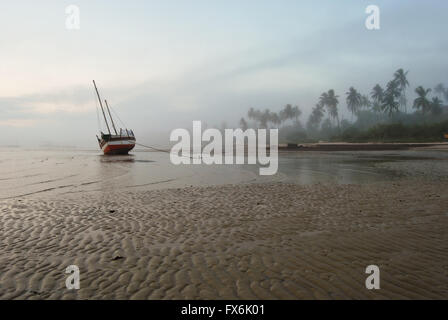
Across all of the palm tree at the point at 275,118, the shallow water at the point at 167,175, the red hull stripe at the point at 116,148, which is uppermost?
the palm tree at the point at 275,118

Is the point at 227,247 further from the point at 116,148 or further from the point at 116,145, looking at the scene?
the point at 116,148

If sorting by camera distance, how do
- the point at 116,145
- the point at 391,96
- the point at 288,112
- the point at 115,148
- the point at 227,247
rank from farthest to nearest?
the point at 288,112 → the point at 391,96 → the point at 115,148 → the point at 116,145 → the point at 227,247

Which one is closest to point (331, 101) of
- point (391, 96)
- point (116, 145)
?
point (391, 96)

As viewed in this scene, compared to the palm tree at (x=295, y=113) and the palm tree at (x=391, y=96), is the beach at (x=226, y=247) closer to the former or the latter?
the palm tree at (x=391, y=96)

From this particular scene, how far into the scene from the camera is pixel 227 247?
5.71m

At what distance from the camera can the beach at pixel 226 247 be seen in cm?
400

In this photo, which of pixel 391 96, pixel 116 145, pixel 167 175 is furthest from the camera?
pixel 391 96

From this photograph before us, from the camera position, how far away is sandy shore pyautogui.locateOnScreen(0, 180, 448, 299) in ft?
13.2

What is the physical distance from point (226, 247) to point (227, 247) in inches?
0.8

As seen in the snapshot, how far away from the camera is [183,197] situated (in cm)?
1122

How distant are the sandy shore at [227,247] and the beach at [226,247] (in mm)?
22

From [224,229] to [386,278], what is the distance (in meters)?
3.68

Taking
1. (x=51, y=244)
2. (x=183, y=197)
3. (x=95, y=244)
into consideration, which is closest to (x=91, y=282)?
(x=95, y=244)

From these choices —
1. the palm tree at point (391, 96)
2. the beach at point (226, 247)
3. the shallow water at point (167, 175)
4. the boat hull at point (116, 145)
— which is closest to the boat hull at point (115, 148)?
the boat hull at point (116, 145)
